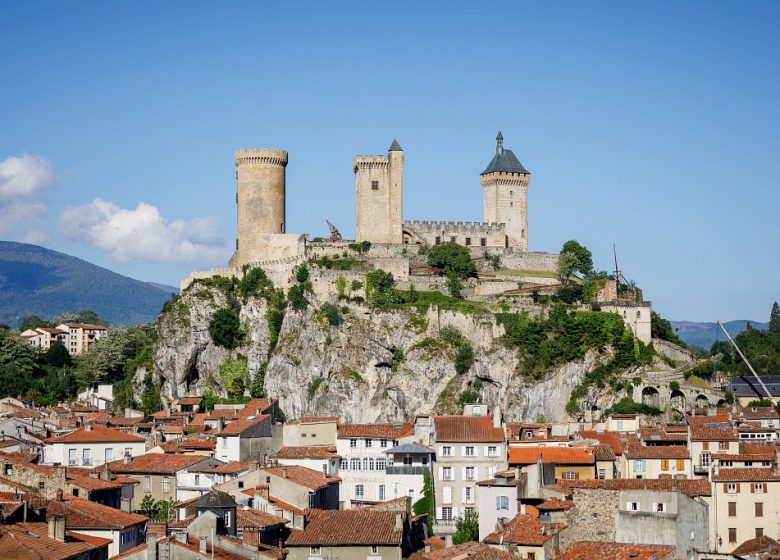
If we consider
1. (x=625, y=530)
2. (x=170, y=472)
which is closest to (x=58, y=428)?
(x=170, y=472)

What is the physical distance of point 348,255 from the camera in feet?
384

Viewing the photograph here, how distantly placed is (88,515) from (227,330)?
65915 millimetres

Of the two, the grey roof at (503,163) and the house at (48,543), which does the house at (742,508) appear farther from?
the grey roof at (503,163)

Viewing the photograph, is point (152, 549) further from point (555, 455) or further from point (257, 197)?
point (257, 197)

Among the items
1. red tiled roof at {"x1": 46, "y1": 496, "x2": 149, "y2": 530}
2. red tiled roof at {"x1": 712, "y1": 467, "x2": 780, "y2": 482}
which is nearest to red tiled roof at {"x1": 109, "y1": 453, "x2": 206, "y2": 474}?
red tiled roof at {"x1": 46, "y1": 496, "x2": 149, "y2": 530}

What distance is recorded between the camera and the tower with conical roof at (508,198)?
126 m

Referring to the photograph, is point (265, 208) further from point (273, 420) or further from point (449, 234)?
point (273, 420)

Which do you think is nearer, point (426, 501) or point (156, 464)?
point (426, 501)

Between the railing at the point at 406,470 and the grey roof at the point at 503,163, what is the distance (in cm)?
6157

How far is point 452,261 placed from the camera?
4520 inches

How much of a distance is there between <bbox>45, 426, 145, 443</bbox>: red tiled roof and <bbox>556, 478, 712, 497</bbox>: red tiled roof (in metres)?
30.1

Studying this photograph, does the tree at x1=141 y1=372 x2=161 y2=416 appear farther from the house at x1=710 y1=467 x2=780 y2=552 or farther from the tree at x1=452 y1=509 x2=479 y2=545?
the house at x1=710 y1=467 x2=780 y2=552

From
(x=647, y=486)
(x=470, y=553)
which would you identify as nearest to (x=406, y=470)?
(x=647, y=486)

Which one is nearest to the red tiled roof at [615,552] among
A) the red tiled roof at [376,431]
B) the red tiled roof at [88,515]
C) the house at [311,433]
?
the red tiled roof at [88,515]
